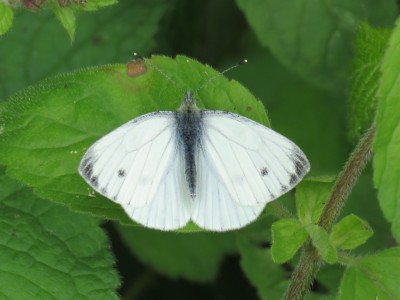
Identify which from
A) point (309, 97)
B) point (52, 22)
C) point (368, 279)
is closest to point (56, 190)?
point (368, 279)

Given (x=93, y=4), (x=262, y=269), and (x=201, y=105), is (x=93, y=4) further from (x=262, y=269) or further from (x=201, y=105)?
(x=262, y=269)

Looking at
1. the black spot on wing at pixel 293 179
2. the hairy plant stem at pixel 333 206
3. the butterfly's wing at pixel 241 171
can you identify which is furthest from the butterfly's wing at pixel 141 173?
the hairy plant stem at pixel 333 206

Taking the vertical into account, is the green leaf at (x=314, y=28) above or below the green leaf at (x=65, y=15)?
below

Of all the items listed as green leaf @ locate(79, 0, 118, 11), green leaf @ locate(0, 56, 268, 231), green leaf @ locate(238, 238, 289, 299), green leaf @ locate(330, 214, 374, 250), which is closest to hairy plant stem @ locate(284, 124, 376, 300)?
green leaf @ locate(330, 214, 374, 250)

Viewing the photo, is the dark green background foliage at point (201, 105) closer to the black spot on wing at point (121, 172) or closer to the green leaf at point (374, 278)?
the green leaf at point (374, 278)

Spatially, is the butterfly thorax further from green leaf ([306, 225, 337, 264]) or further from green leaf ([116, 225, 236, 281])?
green leaf ([116, 225, 236, 281])

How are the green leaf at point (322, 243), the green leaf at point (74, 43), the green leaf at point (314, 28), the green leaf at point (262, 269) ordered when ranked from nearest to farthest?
the green leaf at point (322, 243) → the green leaf at point (262, 269) → the green leaf at point (74, 43) → the green leaf at point (314, 28)
